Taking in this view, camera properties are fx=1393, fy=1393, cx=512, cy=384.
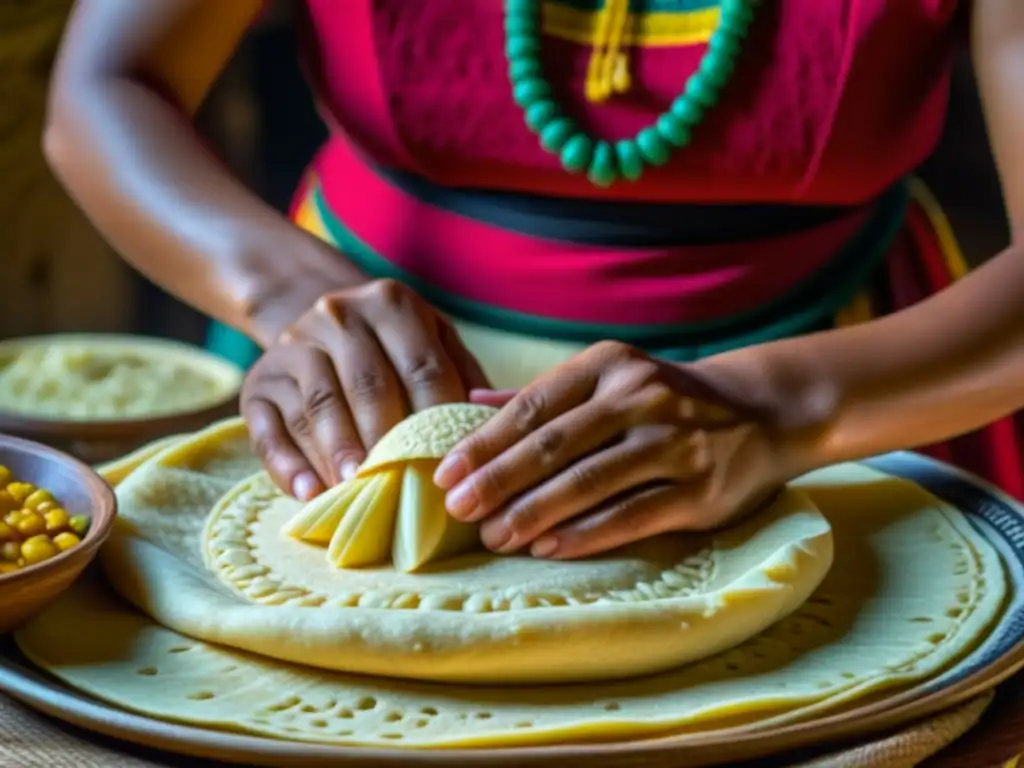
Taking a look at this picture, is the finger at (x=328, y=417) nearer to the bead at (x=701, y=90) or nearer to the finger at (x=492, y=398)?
the finger at (x=492, y=398)

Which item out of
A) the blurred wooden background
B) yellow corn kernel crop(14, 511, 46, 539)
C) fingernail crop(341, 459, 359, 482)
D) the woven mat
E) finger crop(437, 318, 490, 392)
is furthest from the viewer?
the blurred wooden background

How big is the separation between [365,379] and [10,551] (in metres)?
0.26

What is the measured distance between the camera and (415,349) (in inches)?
35.3

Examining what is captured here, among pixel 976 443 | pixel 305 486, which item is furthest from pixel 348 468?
pixel 976 443

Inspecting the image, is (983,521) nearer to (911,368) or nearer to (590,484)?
(911,368)

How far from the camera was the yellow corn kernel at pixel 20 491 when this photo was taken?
2.39 feet

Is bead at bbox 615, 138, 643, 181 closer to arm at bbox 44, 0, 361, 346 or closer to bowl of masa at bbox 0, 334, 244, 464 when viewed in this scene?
arm at bbox 44, 0, 361, 346

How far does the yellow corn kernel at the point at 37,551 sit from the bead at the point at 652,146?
509 millimetres

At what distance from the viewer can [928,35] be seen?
1.01 m

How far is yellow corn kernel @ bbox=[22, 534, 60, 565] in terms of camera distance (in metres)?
0.68

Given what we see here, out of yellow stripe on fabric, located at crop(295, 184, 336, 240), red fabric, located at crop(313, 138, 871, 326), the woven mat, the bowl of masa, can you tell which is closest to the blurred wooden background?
the bowl of masa

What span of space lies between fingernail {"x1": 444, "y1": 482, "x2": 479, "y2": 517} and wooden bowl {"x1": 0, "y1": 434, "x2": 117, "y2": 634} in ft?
0.58

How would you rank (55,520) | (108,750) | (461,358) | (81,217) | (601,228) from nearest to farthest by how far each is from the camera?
(108,750)
(55,520)
(461,358)
(601,228)
(81,217)

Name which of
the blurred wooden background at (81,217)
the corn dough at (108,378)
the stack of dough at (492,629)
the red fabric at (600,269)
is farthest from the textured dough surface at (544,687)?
the blurred wooden background at (81,217)
